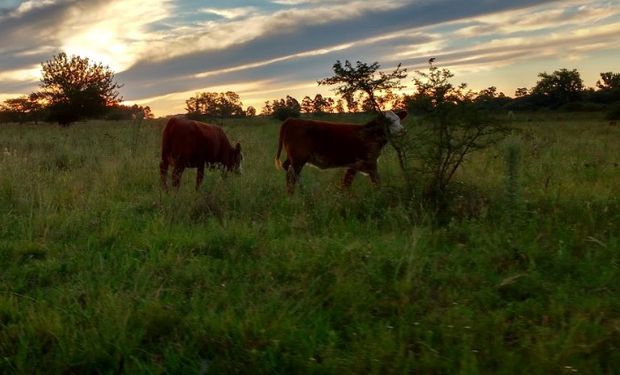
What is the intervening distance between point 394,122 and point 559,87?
69071 mm

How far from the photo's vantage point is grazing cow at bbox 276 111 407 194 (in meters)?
9.01

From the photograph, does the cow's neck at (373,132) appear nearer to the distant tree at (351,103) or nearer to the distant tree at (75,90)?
the distant tree at (351,103)

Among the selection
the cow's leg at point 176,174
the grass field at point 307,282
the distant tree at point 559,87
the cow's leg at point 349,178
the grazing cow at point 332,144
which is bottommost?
the grass field at point 307,282

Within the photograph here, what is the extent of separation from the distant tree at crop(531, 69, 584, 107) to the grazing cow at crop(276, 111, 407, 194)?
62.0 m

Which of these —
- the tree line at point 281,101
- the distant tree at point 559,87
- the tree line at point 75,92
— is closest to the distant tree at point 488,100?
the tree line at point 281,101

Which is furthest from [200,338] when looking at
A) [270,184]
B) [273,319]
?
[270,184]

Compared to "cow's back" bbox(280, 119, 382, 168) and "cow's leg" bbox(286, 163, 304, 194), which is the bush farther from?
"cow's leg" bbox(286, 163, 304, 194)

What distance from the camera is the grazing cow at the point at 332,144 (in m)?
9.01

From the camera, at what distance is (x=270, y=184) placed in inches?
338

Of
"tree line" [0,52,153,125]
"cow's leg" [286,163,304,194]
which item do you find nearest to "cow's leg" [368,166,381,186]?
"cow's leg" [286,163,304,194]

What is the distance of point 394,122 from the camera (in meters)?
8.03

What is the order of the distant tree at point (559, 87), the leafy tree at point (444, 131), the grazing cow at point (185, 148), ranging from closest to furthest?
the leafy tree at point (444, 131), the grazing cow at point (185, 148), the distant tree at point (559, 87)

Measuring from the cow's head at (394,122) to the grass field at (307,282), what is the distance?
246 mm

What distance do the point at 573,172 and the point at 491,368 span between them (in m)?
7.38
